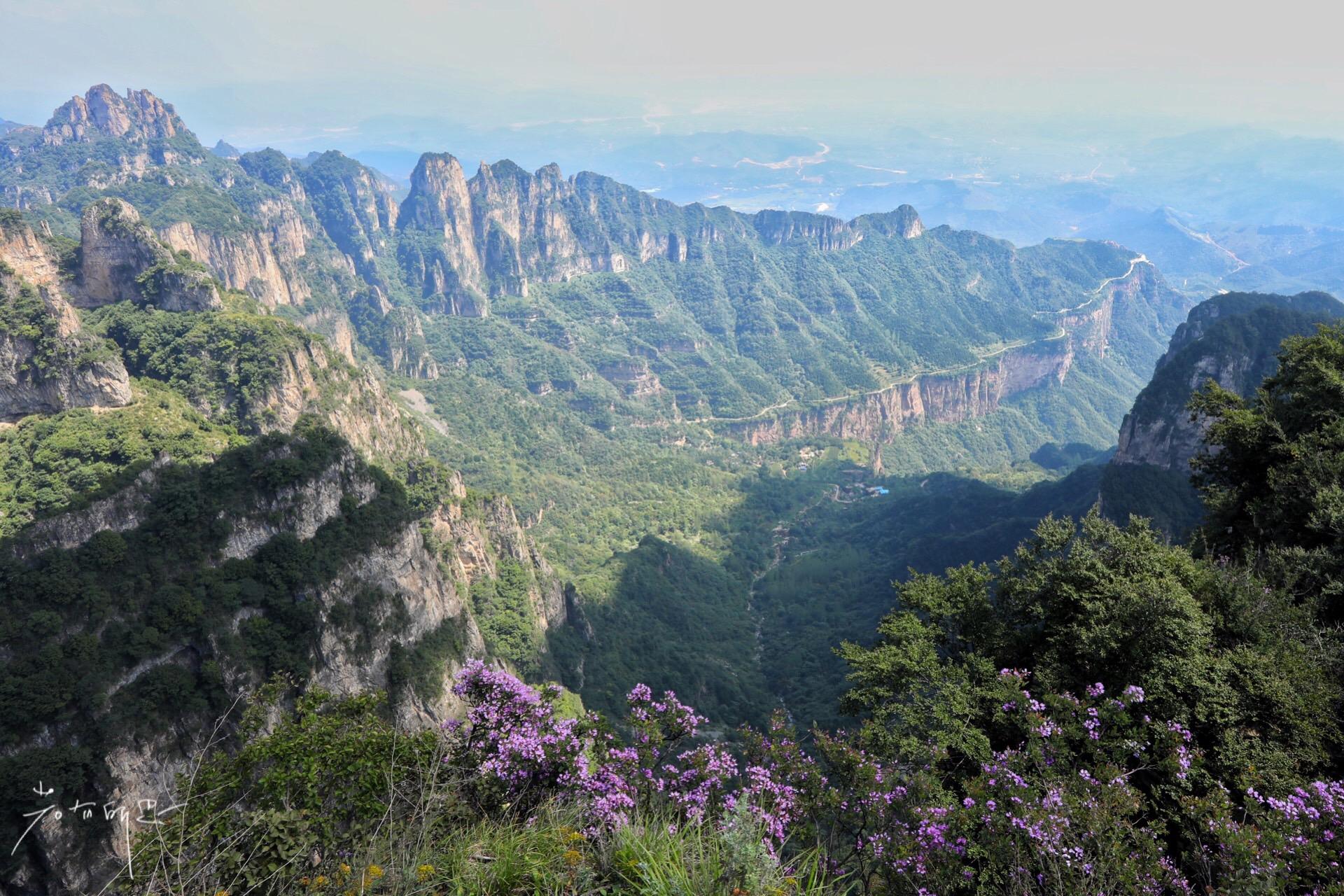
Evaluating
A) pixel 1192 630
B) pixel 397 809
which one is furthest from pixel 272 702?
pixel 1192 630

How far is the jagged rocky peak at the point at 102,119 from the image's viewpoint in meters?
175

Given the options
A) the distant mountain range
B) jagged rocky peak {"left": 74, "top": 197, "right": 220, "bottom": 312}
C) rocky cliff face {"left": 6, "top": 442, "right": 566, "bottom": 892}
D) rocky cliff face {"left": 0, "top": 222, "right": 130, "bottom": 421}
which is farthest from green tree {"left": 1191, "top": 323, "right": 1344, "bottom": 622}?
jagged rocky peak {"left": 74, "top": 197, "right": 220, "bottom": 312}

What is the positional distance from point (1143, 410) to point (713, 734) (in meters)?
58.7

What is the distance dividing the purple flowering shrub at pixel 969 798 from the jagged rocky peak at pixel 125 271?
68.8m

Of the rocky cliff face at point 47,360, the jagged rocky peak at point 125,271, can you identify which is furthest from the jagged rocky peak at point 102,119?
the rocky cliff face at point 47,360

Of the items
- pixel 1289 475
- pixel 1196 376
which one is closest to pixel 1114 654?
pixel 1289 475

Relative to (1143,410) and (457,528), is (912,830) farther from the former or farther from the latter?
(1143,410)

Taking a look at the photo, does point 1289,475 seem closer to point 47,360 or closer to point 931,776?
point 931,776

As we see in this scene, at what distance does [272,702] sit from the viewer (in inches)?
577

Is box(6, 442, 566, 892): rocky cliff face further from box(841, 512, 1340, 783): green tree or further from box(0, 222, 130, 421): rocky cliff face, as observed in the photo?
box(841, 512, 1340, 783): green tree

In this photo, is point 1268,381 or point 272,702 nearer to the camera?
point 272,702

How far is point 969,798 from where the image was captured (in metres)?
11.3

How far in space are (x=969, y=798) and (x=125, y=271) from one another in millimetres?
80757

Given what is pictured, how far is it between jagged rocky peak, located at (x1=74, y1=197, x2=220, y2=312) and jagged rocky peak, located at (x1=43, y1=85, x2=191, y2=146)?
150 meters
